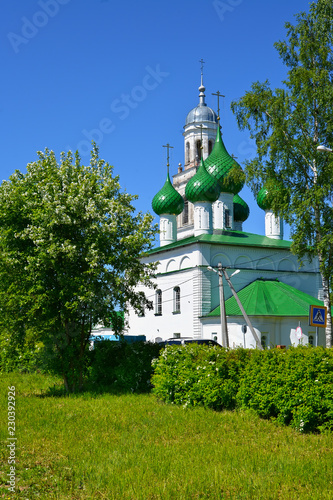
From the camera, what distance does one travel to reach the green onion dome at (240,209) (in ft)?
128

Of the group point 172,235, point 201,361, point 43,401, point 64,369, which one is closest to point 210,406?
point 201,361

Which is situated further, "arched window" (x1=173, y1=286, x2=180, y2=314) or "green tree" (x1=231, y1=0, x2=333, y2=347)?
"arched window" (x1=173, y1=286, x2=180, y2=314)

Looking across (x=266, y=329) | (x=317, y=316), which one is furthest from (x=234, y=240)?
(x=317, y=316)

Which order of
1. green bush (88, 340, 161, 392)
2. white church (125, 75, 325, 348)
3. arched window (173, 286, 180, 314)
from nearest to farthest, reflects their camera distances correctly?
green bush (88, 340, 161, 392) < white church (125, 75, 325, 348) < arched window (173, 286, 180, 314)

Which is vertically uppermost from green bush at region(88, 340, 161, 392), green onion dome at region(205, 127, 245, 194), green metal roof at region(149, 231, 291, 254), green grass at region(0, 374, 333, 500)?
green onion dome at region(205, 127, 245, 194)

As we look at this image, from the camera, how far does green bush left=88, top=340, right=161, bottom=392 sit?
587 inches

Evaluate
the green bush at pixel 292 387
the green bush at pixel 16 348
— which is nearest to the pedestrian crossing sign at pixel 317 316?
the green bush at pixel 292 387

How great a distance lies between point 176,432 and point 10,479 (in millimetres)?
3421

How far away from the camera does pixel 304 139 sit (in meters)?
19.8

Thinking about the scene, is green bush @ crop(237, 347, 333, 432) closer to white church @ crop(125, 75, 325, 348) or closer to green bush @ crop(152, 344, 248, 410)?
green bush @ crop(152, 344, 248, 410)

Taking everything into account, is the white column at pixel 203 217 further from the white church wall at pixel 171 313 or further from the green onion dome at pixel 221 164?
the white church wall at pixel 171 313

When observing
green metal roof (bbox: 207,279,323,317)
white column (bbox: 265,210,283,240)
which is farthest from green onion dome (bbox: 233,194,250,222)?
green metal roof (bbox: 207,279,323,317)

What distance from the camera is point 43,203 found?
46.8 ft

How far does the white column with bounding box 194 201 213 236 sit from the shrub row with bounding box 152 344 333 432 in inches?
820
